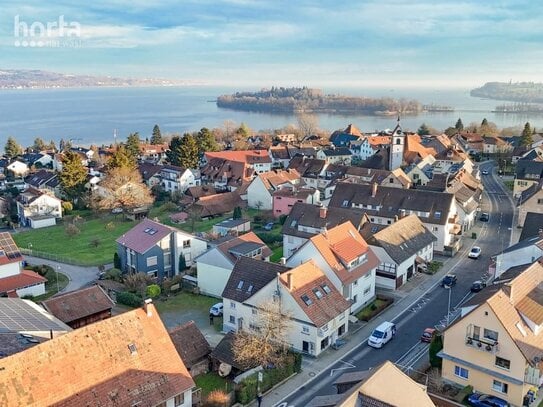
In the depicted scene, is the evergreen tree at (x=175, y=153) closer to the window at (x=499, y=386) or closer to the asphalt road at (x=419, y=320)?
the asphalt road at (x=419, y=320)

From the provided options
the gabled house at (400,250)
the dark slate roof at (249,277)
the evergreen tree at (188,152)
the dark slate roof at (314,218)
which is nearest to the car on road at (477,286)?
the gabled house at (400,250)

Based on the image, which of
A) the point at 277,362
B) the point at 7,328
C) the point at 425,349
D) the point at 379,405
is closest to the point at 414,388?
the point at 379,405

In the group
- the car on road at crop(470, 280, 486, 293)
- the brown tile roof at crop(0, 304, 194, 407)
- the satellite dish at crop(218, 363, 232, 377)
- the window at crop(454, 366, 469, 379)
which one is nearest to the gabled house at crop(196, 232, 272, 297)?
the satellite dish at crop(218, 363, 232, 377)

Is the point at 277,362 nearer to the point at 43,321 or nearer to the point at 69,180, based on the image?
the point at 43,321

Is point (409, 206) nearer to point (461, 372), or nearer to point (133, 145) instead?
point (461, 372)

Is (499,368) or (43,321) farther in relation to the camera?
(43,321)

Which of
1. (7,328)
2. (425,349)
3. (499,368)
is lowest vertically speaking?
(425,349)

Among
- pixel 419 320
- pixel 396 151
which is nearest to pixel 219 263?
pixel 419 320

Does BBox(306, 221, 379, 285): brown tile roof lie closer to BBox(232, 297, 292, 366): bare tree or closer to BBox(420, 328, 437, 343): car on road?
BBox(420, 328, 437, 343): car on road
